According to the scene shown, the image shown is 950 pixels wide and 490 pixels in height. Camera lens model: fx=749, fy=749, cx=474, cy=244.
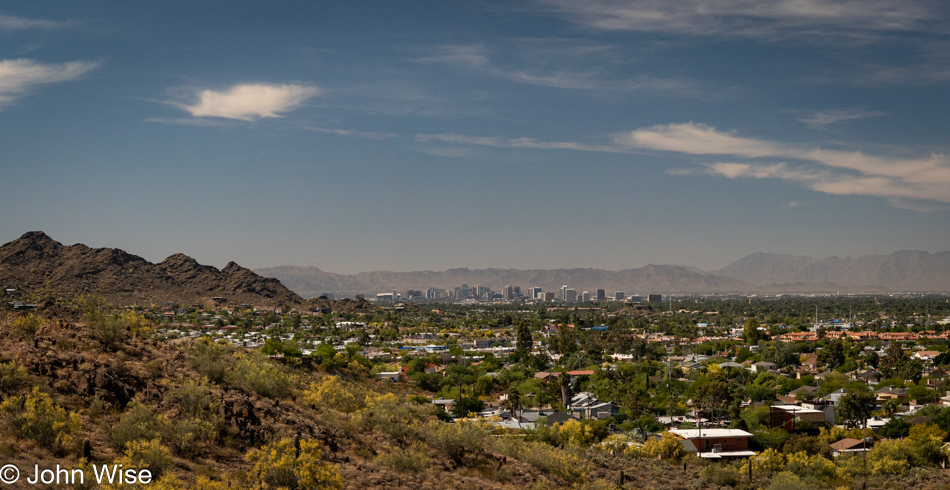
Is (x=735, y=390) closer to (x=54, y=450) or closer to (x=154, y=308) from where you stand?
(x=54, y=450)

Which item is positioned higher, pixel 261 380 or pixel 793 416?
pixel 261 380

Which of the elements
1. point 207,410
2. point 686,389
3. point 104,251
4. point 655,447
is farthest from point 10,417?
point 104,251

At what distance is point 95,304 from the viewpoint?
24844mm

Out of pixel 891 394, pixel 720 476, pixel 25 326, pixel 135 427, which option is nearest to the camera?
pixel 135 427

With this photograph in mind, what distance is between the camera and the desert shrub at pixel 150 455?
671 inches

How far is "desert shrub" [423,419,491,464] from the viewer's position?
80.4 ft

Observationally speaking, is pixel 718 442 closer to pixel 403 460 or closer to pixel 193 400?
pixel 403 460

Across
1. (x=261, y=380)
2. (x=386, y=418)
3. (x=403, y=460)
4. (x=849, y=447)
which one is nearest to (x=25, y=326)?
(x=261, y=380)

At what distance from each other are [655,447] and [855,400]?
14668 mm

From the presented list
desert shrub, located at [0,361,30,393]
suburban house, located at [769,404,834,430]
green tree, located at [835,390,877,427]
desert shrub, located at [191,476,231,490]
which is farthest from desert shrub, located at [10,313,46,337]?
green tree, located at [835,390,877,427]

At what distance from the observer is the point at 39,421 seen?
56.7ft

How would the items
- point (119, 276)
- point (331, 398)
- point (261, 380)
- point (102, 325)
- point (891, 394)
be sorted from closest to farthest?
point (102, 325), point (261, 380), point (331, 398), point (891, 394), point (119, 276)

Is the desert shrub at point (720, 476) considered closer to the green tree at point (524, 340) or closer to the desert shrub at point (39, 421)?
the desert shrub at point (39, 421)

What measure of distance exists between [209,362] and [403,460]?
24.6 ft
